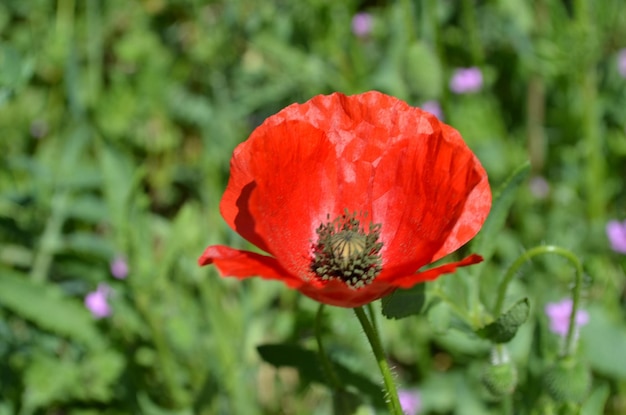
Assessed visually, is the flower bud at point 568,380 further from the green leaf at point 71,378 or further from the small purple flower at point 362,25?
the small purple flower at point 362,25

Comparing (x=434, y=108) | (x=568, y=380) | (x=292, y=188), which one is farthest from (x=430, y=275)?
(x=434, y=108)

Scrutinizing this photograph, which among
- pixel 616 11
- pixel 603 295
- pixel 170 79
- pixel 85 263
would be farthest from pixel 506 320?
pixel 170 79

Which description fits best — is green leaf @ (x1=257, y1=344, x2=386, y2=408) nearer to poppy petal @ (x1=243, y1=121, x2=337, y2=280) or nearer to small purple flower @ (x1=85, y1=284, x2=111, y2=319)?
poppy petal @ (x1=243, y1=121, x2=337, y2=280)

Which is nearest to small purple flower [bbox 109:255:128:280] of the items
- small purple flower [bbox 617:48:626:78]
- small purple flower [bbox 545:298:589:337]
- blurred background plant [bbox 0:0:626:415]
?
blurred background plant [bbox 0:0:626:415]

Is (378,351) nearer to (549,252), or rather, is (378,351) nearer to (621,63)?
(549,252)

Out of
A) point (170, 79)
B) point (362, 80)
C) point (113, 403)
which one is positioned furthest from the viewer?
point (170, 79)

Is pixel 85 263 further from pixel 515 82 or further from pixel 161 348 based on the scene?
pixel 515 82
